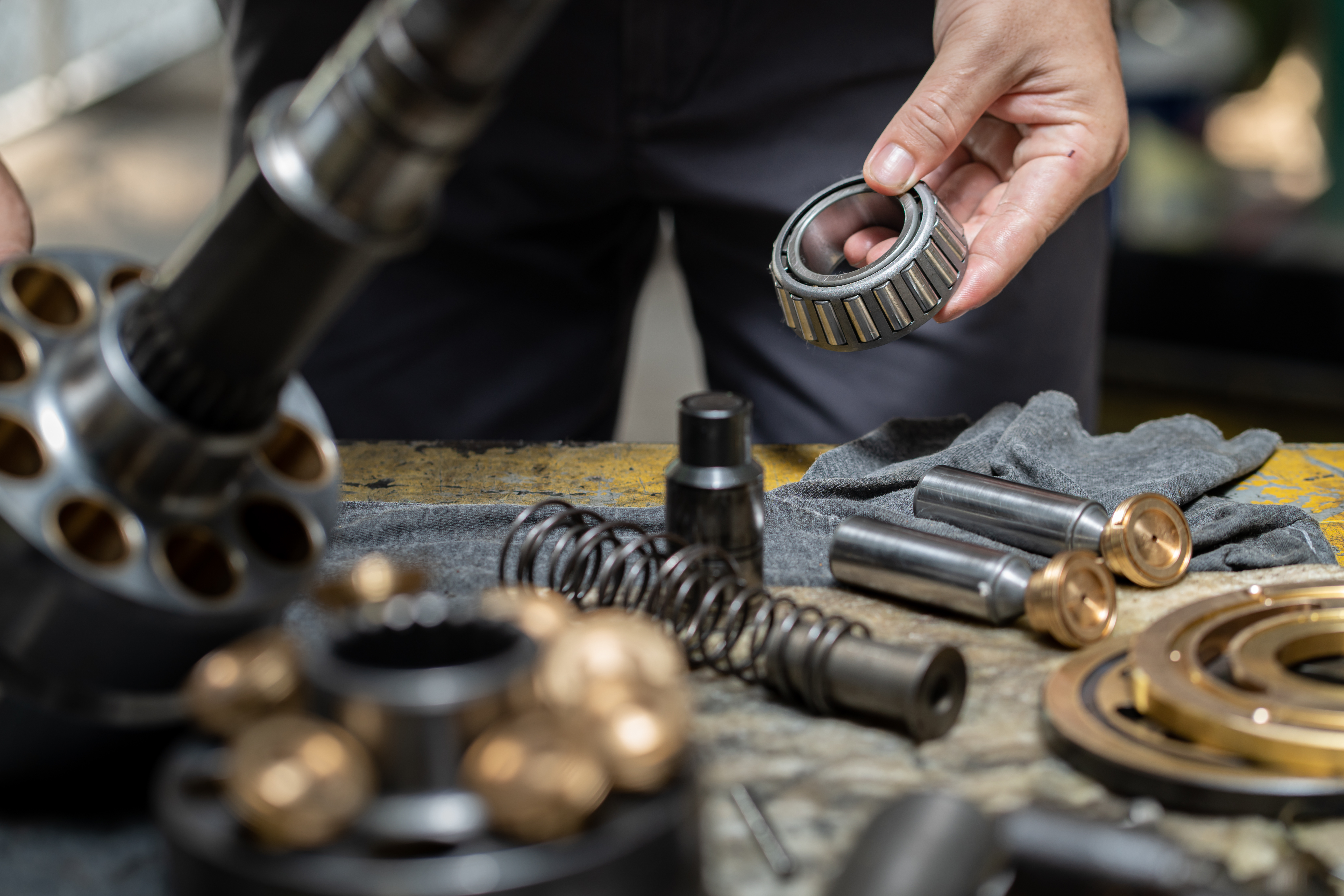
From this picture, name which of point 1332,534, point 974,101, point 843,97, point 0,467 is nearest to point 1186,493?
point 1332,534

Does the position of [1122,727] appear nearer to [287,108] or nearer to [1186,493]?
[1186,493]

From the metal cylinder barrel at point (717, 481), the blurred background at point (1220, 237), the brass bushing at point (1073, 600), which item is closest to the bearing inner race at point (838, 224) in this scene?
the metal cylinder barrel at point (717, 481)

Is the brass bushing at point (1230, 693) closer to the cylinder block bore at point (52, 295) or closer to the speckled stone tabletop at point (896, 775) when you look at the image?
the speckled stone tabletop at point (896, 775)

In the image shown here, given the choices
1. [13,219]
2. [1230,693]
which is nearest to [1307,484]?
[1230,693]

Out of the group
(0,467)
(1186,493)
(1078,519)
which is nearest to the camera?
(0,467)

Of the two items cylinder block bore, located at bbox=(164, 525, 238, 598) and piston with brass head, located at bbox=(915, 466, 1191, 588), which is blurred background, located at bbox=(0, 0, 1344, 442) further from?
cylinder block bore, located at bbox=(164, 525, 238, 598)

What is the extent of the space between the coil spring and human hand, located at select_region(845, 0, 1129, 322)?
1.56 feet

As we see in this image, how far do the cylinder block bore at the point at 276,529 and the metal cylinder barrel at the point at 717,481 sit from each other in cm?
31

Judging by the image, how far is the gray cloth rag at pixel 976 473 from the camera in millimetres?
1051

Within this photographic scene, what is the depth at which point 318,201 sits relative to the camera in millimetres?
595

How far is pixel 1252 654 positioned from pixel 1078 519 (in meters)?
0.27

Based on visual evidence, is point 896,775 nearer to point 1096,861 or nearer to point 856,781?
point 856,781

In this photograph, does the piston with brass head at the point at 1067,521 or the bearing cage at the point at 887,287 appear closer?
the piston with brass head at the point at 1067,521

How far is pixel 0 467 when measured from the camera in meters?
0.67
